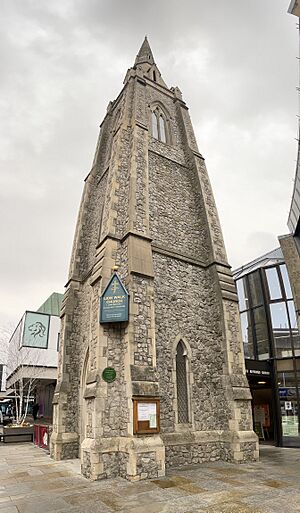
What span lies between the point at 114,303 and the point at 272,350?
9.09m

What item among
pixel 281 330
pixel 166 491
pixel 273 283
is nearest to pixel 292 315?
pixel 281 330

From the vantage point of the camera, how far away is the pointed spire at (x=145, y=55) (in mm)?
23031

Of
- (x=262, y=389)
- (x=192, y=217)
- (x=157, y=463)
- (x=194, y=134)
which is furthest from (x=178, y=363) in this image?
(x=194, y=134)

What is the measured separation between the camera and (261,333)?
17.1 m

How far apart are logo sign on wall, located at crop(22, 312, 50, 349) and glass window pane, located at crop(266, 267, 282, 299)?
21336mm

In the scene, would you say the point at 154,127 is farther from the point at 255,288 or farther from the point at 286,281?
the point at 286,281

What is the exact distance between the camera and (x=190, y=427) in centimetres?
1158

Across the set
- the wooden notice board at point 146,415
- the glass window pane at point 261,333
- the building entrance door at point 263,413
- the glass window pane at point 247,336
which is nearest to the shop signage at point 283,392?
the glass window pane at point 261,333

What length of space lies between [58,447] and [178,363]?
17.8 feet

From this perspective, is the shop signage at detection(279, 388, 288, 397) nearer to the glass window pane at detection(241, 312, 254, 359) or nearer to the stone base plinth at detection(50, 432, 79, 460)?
the glass window pane at detection(241, 312, 254, 359)

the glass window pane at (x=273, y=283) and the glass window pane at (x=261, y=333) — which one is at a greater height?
the glass window pane at (x=273, y=283)

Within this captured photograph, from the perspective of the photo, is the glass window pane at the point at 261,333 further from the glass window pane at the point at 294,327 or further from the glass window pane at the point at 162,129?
the glass window pane at the point at 162,129

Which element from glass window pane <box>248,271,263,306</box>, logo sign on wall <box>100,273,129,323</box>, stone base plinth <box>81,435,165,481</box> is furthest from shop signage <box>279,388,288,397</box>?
logo sign on wall <box>100,273,129,323</box>

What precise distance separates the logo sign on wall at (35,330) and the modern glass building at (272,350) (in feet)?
64.1
